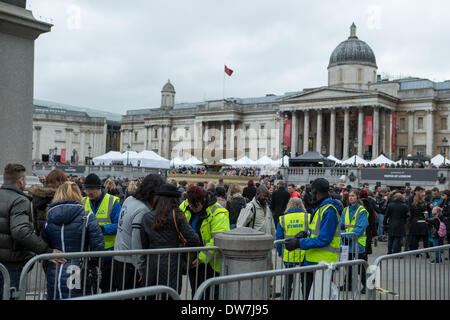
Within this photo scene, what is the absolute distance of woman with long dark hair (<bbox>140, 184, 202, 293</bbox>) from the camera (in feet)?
18.0

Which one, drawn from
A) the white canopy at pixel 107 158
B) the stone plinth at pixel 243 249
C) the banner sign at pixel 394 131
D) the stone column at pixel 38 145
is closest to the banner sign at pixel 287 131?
the banner sign at pixel 394 131

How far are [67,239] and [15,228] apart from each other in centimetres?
59

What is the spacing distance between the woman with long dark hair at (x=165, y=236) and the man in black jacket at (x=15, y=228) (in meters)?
1.00

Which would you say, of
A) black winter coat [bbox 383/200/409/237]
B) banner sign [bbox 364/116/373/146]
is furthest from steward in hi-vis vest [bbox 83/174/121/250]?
banner sign [bbox 364/116/373/146]

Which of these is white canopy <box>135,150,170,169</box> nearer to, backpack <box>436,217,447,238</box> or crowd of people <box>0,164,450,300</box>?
backpack <box>436,217,447,238</box>

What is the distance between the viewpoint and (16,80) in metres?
8.48

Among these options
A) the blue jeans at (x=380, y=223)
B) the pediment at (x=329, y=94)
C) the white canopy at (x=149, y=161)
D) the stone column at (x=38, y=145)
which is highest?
the pediment at (x=329, y=94)

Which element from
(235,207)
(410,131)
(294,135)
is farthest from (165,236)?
(410,131)

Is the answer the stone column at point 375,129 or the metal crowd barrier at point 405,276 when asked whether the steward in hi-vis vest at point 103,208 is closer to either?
the metal crowd barrier at point 405,276

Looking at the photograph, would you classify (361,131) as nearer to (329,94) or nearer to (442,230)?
(329,94)

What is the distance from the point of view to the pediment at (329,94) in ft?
196

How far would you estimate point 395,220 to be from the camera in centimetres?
1313

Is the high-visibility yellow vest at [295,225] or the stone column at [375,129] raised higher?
the stone column at [375,129]
